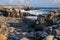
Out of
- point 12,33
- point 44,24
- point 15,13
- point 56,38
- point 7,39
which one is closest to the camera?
point 56,38

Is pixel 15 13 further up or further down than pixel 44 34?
further down

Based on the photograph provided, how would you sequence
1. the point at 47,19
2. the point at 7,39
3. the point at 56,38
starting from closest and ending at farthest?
1. the point at 56,38
2. the point at 7,39
3. the point at 47,19

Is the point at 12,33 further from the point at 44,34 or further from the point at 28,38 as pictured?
the point at 44,34

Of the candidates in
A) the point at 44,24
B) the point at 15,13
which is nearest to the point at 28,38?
the point at 44,24

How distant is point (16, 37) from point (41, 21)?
693 centimetres

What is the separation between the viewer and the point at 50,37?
18094 mm

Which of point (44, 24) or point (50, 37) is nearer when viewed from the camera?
point (50, 37)

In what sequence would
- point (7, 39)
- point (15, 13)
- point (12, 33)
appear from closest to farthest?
point (7, 39)
point (12, 33)
point (15, 13)

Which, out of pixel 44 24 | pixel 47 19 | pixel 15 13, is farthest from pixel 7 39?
pixel 15 13

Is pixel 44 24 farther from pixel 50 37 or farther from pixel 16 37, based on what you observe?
pixel 50 37

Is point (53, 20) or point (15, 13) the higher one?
point (53, 20)

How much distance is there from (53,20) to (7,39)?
28.3ft

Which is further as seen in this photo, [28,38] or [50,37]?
[28,38]

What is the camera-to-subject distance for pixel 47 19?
2864 cm
